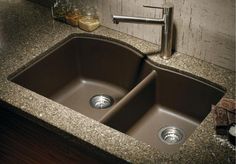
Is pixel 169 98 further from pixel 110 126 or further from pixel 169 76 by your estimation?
pixel 110 126

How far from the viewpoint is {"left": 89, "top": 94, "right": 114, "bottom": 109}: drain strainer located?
165 centimetres

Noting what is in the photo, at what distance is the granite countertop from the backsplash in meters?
0.04

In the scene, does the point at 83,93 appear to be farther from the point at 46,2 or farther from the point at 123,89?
the point at 46,2

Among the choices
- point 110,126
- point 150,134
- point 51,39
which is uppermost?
point 51,39

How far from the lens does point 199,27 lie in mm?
1460

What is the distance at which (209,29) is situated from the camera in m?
1.44

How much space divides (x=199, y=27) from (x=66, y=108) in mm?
539

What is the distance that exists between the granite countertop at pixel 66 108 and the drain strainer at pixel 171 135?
0.70 ft

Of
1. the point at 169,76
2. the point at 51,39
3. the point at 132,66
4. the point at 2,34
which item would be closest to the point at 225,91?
the point at 169,76

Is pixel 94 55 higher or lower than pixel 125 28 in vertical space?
lower

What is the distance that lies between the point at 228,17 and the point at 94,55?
0.58 metres

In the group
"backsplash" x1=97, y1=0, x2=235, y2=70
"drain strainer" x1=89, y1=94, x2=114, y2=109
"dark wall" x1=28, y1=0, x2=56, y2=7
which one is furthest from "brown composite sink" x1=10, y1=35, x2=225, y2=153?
"dark wall" x1=28, y1=0, x2=56, y2=7

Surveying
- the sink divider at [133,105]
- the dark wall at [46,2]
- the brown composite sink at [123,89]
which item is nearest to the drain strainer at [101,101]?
the brown composite sink at [123,89]

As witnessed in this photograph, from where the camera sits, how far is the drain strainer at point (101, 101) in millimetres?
1650
